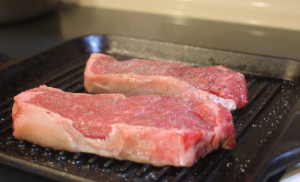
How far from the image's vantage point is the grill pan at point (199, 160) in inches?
47.3

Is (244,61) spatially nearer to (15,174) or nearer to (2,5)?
(15,174)

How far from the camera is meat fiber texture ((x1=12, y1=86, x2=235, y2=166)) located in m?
1.22

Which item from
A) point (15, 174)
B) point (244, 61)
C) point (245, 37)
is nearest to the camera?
point (15, 174)

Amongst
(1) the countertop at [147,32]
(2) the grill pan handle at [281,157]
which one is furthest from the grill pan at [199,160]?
(1) the countertop at [147,32]

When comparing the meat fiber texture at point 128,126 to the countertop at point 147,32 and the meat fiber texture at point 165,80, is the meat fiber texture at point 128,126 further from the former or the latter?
the countertop at point 147,32

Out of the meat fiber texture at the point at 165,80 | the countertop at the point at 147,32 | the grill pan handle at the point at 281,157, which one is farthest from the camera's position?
the countertop at the point at 147,32

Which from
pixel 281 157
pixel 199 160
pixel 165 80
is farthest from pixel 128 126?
pixel 281 157

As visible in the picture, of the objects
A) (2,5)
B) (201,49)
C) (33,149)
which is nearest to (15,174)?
(33,149)

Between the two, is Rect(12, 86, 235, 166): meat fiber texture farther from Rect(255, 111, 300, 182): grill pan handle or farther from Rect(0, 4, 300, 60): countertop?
Rect(0, 4, 300, 60): countertop

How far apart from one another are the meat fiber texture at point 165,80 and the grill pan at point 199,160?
91 mm

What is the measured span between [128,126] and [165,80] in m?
0.41

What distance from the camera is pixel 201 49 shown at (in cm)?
195

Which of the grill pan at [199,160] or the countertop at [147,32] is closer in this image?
the grill pan at [199,160]

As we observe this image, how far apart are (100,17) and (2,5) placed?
74 centimetres
